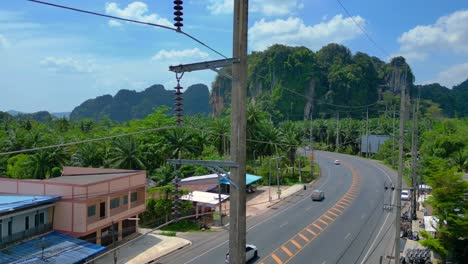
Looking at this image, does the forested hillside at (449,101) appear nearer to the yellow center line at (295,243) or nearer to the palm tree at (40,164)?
the yellow center line at (295,243)

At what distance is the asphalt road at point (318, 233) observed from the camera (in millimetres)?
30016

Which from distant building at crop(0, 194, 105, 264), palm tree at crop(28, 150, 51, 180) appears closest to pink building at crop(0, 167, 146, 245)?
distant building at crop(0, 194, 105, 264)

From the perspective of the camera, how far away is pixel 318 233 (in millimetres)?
36406

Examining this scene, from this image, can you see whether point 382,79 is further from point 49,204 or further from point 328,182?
point 49,204

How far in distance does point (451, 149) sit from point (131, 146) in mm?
47907

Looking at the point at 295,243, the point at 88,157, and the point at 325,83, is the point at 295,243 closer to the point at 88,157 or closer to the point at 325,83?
the point at 88,157

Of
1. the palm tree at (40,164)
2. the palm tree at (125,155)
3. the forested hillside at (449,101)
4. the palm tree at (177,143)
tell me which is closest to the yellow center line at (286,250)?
the palm tree at (125,155)

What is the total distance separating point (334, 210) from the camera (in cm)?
4541

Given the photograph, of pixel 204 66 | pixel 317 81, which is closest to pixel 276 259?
pixel 204 66

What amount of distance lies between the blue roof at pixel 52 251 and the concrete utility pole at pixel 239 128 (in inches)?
689

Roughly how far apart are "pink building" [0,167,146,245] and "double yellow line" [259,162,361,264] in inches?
447

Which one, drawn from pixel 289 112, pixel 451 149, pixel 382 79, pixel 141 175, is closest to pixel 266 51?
pixel 289 112

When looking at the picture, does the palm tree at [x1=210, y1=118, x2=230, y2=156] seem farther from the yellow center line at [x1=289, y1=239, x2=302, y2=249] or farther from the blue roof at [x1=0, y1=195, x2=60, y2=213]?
the blue roof at [x1=0, y1=195, x2=60, y2=213]

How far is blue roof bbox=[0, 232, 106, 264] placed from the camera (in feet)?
76.0
